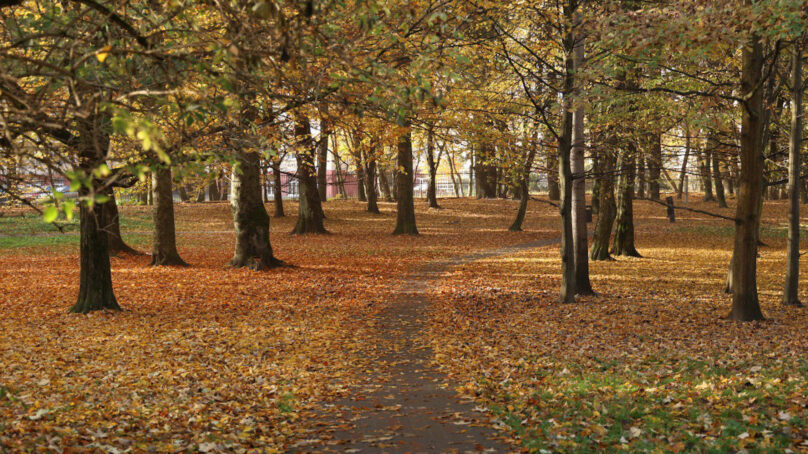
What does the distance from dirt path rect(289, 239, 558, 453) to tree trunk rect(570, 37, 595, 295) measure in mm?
5068

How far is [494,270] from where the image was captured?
1814 cm

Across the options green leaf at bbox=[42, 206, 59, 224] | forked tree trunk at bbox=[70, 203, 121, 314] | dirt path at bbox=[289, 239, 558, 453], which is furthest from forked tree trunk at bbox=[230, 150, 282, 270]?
green leaf at bbox=[42, 206, 59, 224]

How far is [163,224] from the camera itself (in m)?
17.7

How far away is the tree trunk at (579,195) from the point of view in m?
12.3

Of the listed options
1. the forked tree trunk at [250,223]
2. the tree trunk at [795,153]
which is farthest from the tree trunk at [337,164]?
the tree trunk at [795,153]

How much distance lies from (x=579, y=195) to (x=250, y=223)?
9015mm

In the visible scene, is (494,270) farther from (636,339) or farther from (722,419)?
(722,419)

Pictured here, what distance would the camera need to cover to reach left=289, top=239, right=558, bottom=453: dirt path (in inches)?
219

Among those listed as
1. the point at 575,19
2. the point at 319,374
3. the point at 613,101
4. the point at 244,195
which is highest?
the point at 575,19

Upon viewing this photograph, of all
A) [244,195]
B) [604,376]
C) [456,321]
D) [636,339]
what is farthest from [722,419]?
[244,195]

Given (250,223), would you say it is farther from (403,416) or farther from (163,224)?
(403,416)

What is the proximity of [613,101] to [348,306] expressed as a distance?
21.7 feet

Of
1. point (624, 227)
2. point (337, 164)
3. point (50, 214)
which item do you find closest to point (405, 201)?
point (337, 164)

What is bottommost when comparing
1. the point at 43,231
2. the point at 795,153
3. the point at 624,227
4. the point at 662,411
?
the point at 662,411
